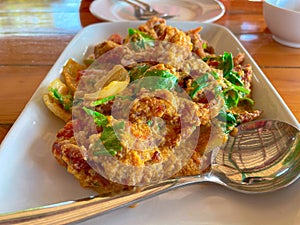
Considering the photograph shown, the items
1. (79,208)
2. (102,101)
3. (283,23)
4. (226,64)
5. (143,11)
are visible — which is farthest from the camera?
(143,11)

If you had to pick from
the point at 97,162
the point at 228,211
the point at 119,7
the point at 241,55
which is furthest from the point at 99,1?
the point at 228,211

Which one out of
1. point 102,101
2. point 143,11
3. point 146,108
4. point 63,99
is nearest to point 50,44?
point 143,11

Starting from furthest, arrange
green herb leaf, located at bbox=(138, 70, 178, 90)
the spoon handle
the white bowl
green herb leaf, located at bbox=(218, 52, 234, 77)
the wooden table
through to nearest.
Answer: the white bowl → the wooden table → green herb leaf, located at bbox=(218, 52, 234, 77) → green herb leaf, located at bbox=(138, 70, 178, 90) → the spoon handle

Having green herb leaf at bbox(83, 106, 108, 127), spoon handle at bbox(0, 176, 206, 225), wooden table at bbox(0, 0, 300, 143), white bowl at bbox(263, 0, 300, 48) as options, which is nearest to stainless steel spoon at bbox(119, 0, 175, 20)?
wooden table at bbox(0, 0, 300, 143)

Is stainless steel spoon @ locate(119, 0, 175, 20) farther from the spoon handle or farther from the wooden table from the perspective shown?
the spoon handle

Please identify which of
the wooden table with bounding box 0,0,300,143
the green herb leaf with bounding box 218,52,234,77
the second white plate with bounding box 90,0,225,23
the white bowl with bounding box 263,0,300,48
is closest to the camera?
the green herb leaf with bounding box 218,52,234,77

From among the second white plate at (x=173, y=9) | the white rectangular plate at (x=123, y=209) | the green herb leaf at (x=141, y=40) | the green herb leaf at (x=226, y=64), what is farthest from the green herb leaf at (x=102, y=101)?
the second white plate at (x=173, y=9)

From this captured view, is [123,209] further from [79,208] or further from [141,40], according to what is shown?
[141,40]
